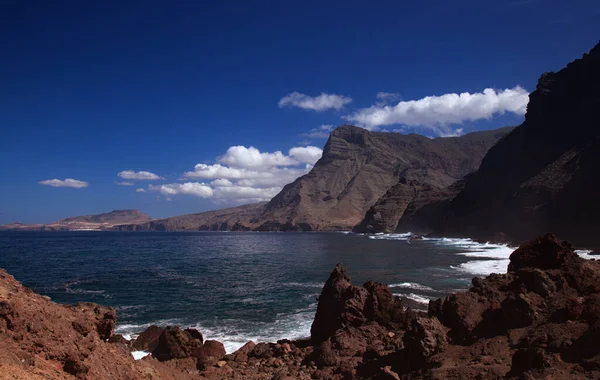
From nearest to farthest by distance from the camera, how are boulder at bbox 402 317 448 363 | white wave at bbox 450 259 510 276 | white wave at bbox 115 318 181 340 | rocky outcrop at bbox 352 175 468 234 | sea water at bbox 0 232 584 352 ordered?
boulder at bbox 402 317 448 363 → white wave at bbox 115 318 181 340 → sea water at bbox 0 232 584 352 → white wave at bbox 450 259 510 276 → rocky outcrop at bbox 352 175 468 234

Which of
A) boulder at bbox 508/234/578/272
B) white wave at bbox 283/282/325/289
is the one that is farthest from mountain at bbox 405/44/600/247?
boulder at bbox 508/234/578/272

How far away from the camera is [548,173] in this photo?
79.5m

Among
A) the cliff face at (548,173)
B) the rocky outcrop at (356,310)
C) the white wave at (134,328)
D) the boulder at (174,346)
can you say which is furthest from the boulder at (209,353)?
the cliff face at (548,173)

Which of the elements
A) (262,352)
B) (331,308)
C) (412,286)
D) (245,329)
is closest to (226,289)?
(245,329)

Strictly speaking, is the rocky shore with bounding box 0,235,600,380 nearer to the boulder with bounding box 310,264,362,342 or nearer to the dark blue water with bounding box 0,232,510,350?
the boulder with bounding box 310,264,362,342

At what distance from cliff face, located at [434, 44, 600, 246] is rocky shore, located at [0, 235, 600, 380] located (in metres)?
60.8

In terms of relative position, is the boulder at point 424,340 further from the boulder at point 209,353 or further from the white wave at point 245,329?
the white wave at point 245,329

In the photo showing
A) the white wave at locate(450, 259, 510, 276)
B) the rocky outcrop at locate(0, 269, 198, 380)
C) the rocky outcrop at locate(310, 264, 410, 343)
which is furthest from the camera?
the white wave at locate(450, 259, 510, 276)

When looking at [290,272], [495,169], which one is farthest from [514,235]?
[290,272]

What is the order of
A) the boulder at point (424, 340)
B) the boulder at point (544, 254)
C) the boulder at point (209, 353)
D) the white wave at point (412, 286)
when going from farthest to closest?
the white wave at point (412, 286) → the boulder at point (209, 353) → the boulder at point (544, 254) → the boulder at point (424, 340)

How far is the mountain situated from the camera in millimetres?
67250

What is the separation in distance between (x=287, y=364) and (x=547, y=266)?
409 inches

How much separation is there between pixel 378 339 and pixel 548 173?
82960mm

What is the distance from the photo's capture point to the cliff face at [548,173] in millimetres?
67312
